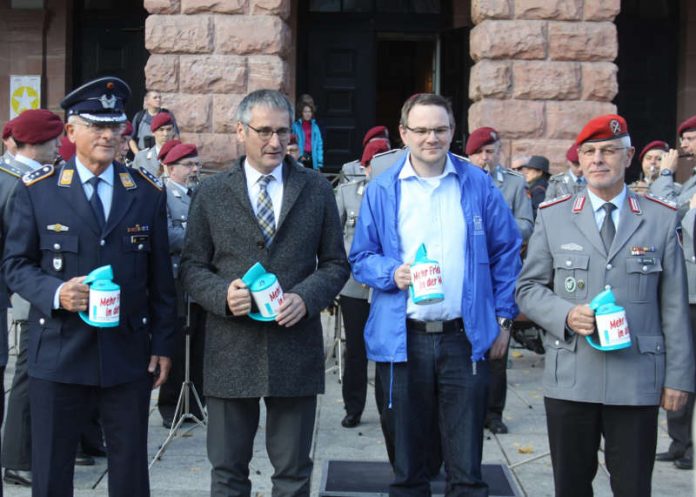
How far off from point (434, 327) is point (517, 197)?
2828mm

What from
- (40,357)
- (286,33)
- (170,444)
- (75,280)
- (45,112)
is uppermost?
(286,33)

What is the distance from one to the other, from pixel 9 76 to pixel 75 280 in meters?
13.0

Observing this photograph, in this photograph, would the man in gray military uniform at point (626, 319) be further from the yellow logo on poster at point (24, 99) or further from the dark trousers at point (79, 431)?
the yellow logo on poster at point (24, 99)

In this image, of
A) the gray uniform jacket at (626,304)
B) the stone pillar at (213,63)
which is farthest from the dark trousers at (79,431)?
the stone pillar at (213,63)

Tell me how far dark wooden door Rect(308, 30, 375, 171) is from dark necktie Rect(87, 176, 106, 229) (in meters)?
11.3

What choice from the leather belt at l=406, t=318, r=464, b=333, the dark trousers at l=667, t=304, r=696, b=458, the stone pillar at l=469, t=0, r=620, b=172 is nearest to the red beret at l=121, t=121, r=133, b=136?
the leather belt at l=406, t=318, r=464, b=333

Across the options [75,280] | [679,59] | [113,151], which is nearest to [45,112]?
[113,151]

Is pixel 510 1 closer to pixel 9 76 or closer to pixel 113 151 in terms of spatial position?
pixel 113 151

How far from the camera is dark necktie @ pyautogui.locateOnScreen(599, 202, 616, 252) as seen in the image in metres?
4.79

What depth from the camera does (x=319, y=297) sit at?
15.5 ft

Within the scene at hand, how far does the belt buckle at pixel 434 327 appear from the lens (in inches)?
198

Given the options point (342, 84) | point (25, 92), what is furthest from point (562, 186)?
point (25, 92)

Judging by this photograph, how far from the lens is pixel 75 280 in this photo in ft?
14.7

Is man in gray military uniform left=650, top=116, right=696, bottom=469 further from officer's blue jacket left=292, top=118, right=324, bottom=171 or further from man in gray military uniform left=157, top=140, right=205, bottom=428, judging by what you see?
officer's blue jacket left=292, top=118, right=324, bottom=171
